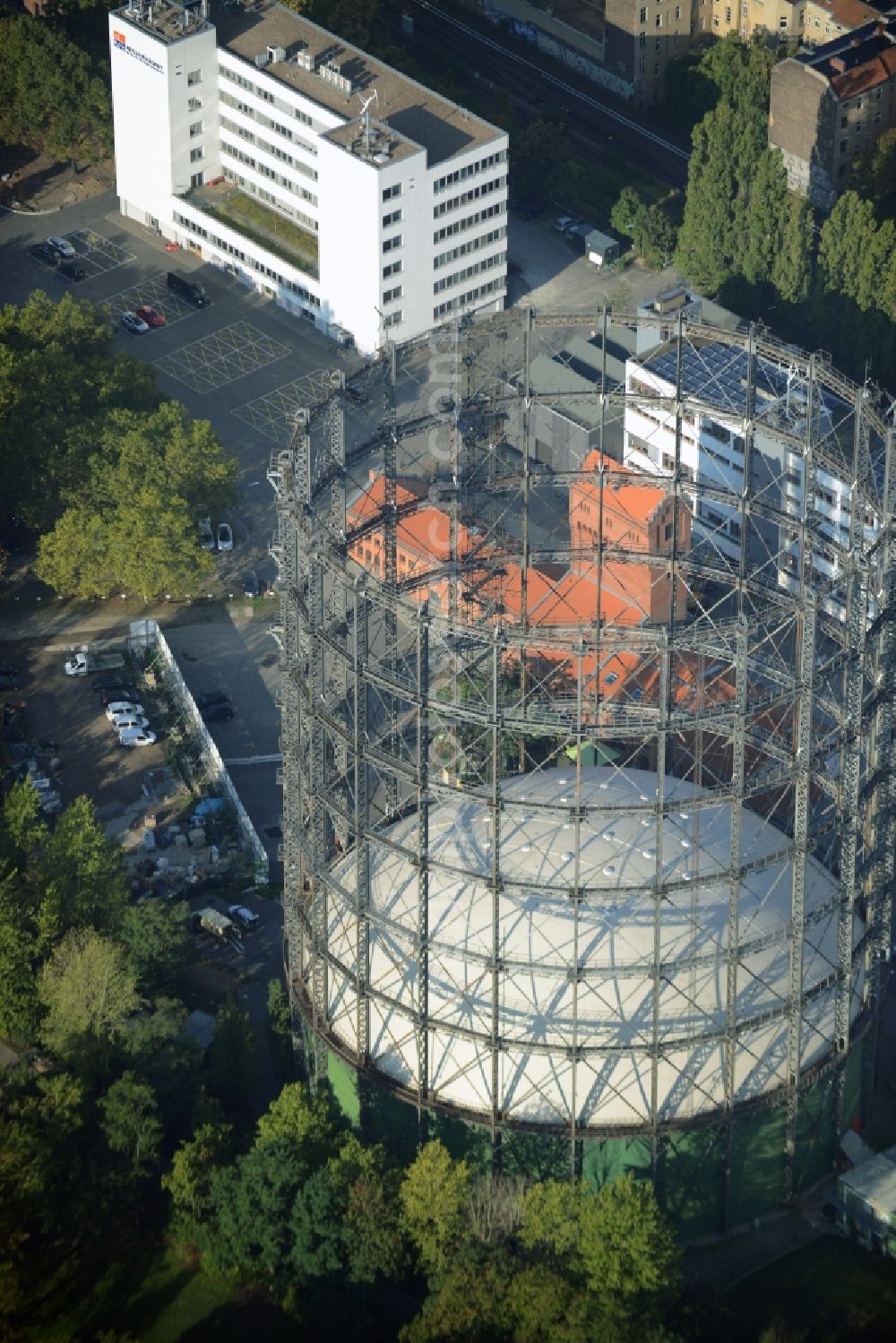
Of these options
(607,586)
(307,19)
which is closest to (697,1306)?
(607,586)

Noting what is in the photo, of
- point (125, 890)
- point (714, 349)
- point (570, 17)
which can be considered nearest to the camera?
point (125, 890)

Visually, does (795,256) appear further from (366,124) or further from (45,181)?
(45,181)

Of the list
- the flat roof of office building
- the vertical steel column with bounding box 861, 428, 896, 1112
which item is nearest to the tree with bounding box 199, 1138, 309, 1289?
the vertical steel column with bounding box 861, 428, 896, 1112

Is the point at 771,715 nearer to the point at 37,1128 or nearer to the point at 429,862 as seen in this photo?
the point at 429,862

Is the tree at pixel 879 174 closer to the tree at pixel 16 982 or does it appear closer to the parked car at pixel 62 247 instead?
the parked car at pixel 62 247

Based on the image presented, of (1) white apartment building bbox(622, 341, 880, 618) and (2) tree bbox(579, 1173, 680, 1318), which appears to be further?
(1) white apartment building bbox(622, 341, 880, 618)

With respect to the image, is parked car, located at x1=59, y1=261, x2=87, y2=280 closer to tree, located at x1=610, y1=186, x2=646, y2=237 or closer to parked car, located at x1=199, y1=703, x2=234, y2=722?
tree, located at x1=610, y1=186, x2=646, y2=237

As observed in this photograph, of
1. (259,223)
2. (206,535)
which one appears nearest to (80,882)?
(206,535)
